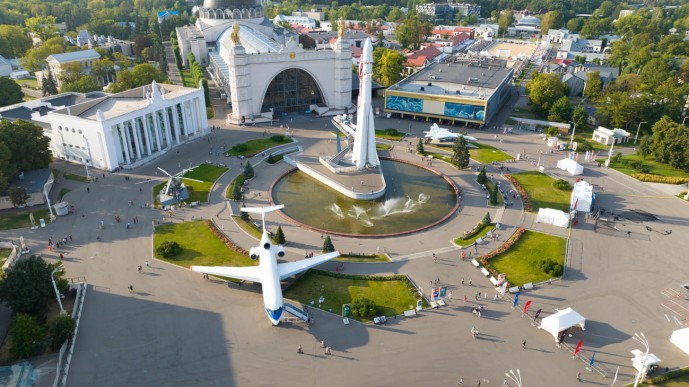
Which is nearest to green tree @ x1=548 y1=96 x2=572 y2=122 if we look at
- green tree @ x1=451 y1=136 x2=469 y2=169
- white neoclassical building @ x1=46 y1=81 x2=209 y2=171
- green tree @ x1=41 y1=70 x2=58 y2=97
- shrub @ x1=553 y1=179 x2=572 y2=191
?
shrub @ x1=553 y1=179 x2=572 y2=191

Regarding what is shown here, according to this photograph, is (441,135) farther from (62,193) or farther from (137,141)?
(62,193)

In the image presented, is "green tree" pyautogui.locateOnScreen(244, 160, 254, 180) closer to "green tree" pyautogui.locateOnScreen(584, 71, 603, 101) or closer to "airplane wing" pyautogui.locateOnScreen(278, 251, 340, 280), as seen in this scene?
"airplane wing" pyautogui.locateOnScreen(278, 251, 340, 280)

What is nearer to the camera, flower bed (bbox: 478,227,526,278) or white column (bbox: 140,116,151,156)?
flower bed (bbox: 478,227,526,278)

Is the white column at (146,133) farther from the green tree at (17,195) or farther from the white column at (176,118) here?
the green tree at (17,195)

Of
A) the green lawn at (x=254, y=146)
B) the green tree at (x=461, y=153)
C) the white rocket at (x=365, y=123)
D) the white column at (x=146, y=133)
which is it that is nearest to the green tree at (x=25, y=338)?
the white column at (x=146, y=133)

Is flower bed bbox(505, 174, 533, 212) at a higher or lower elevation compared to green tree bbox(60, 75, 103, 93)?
lower

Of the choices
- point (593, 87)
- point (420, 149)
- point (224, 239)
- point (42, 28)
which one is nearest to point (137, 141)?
point (224, 239)

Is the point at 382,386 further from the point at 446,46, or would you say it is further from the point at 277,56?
the point at 446,46
